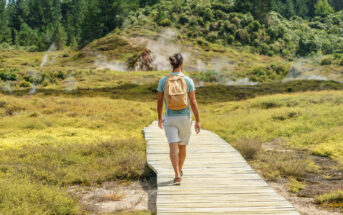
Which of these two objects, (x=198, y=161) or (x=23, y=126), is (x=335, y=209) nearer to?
(x=198, y=161)

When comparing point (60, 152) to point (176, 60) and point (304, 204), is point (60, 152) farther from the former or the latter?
point (304, 204)

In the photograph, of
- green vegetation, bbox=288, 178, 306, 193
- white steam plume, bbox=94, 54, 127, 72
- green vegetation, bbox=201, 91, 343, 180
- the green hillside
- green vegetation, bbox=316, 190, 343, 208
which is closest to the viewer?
green vegetation, bbox=316, 190, 343, 208

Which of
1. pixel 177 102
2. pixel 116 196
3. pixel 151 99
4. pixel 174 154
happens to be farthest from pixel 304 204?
pixel 151 99

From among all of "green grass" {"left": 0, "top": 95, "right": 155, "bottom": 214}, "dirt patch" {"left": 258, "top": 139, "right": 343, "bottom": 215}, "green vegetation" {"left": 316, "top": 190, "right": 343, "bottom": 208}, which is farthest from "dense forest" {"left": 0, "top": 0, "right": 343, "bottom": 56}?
"green vegetation" {"left": 316, "top": 190, "right": 343, "bottom": 208}

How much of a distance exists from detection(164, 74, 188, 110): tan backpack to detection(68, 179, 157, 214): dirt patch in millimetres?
1980

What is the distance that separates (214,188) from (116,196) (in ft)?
6.61

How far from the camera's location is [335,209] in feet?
19.6

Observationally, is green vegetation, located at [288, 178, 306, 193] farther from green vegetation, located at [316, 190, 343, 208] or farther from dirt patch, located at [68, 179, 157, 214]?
dirt patch, located at [68, 179, 157, 214]

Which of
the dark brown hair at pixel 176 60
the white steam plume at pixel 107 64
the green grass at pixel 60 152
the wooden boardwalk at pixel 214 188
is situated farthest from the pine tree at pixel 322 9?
the dark brown hair at pixel 176 60

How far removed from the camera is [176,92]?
5492mm

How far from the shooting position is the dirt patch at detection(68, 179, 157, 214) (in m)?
6.07

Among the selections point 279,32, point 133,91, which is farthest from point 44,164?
point 279,32

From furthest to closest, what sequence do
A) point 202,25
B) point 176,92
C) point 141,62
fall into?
point 202,25 < point 141,62 < point 176,92

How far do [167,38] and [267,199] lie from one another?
67679 millimetres
